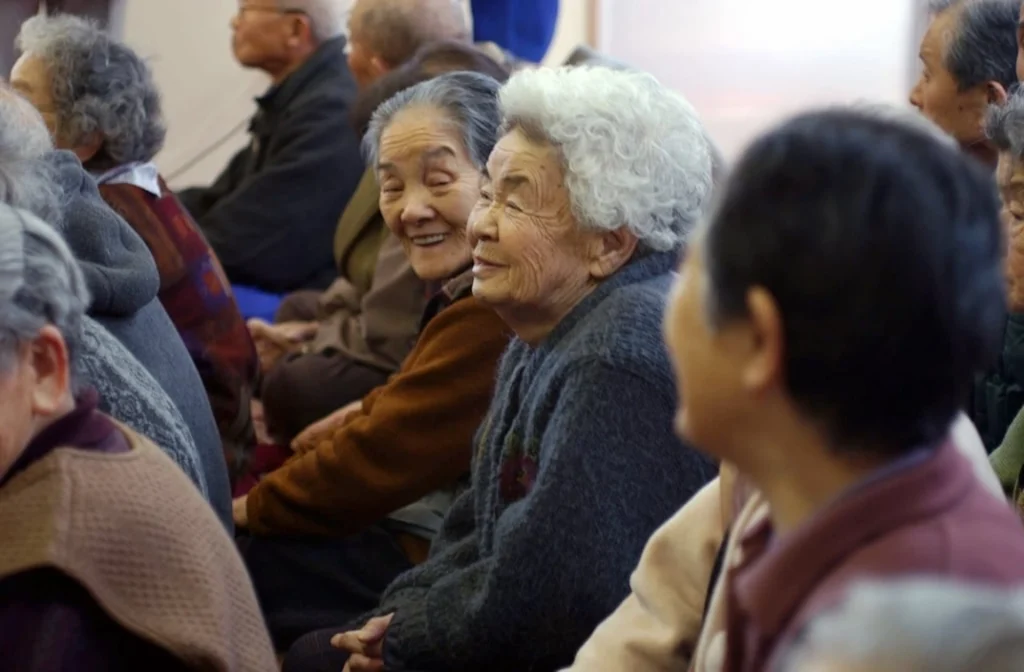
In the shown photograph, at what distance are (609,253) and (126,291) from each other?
32.1 inches

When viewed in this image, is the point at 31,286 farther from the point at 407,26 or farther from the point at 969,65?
the point at 407,26

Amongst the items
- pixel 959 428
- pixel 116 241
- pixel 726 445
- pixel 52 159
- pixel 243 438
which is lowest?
pixel 243 438

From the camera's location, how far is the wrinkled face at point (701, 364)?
99 centimetres

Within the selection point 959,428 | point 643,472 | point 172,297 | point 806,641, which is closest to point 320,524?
point 172,297

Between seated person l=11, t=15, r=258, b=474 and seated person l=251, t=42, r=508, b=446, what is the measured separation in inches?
7.2

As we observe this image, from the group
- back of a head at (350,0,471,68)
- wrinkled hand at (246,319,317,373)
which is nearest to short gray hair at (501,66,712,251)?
wrinkled hand at (246,319,317,373)

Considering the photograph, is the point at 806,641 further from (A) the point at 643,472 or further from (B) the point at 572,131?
(B) the point at 572,131

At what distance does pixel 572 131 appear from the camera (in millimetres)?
1856

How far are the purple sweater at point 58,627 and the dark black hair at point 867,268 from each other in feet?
2.17

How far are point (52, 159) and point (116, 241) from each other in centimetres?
17

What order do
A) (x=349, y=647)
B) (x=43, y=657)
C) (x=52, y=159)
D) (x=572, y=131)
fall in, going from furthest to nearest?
(x=52, y=159), (x=349, y=647), (x=572, y=131), (x=43, y=657)

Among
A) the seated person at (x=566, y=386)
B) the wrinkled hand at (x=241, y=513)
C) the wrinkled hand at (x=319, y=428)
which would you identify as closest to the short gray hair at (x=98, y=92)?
the wrinkled hand at (x=319, y=428)

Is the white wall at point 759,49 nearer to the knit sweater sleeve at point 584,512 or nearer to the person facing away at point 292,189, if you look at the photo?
the person facing away at point 292,189

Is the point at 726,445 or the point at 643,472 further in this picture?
the point at 643,472
